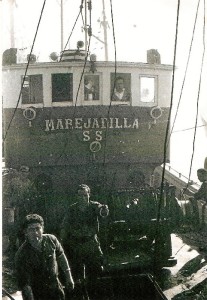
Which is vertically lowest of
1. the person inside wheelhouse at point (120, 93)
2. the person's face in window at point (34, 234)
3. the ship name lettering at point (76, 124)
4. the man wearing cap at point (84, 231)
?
the man wearing cap at point (84, 231)

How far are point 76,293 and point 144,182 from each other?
392 centimetres

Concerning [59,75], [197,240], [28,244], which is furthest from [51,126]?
[28,244]

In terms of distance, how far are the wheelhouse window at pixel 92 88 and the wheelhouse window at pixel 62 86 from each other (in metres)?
0.32

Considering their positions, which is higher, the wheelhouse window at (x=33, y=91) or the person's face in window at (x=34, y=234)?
the wheelhouse window at (x=33, y=91)

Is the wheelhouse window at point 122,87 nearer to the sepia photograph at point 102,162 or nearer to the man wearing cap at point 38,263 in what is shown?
the sepia photograph at point 102,162

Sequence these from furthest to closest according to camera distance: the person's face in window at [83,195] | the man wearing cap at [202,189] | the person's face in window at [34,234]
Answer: the man wearing cap at [202,189], the person's face in window at [83,195], the person's face in window at [34,234]

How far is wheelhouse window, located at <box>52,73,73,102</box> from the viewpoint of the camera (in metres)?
7.64

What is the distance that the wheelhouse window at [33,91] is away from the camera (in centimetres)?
773

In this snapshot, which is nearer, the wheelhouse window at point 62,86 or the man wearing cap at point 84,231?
the man wearing cap at point 84,231

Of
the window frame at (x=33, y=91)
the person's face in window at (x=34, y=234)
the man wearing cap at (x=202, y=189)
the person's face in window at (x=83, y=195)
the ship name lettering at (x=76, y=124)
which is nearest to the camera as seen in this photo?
the person's face in window at (x=34, y=234)

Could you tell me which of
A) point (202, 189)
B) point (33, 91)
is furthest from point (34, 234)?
point (33, 91)

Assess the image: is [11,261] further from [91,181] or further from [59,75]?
[59,75]

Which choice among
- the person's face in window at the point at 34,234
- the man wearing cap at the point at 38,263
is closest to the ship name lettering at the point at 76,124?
the man wearing cap at the point at 38,263

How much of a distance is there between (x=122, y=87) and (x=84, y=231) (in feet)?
13.4
